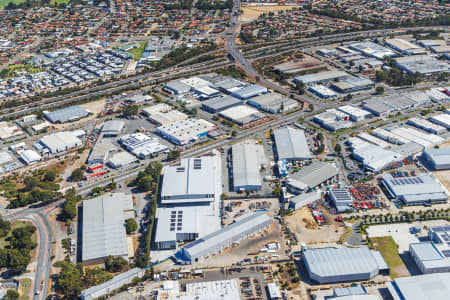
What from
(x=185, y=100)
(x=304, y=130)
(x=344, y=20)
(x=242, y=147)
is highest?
(x=344, y=20)

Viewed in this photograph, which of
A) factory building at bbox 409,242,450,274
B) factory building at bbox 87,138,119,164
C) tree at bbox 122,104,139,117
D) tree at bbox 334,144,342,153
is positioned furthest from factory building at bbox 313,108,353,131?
factory building at bbox 87,138,119,164

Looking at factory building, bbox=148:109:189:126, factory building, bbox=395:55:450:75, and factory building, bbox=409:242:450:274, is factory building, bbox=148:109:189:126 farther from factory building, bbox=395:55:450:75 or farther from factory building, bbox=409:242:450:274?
factory building, bbox=395:55:450:75

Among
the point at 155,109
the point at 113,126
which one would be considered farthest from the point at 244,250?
the point at 155,109

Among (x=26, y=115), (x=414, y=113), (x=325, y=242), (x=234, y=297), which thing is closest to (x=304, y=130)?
(x=414, y=113)

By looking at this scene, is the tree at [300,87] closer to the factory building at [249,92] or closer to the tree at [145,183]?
the factory building at [249,92]

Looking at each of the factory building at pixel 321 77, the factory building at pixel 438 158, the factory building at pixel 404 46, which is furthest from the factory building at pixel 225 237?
the factory building at pixel 404 46

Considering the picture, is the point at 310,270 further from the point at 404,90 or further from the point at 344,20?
the point at 344,20

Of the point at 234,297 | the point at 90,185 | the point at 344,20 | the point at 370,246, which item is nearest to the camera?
the point at 234,297
